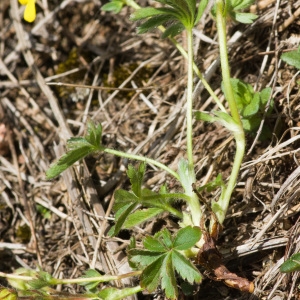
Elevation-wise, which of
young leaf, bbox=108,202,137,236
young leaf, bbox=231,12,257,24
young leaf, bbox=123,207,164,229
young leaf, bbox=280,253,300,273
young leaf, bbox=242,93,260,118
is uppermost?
young leaf, bbox=231,12,257,24

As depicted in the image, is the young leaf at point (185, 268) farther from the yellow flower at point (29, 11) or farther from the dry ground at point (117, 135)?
the yellow flower at point (29, 11)

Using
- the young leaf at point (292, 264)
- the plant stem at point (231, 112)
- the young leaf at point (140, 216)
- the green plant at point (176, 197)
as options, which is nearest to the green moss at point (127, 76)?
the green plant at point (176, 197)

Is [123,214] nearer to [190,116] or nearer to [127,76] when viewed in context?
[190,116]

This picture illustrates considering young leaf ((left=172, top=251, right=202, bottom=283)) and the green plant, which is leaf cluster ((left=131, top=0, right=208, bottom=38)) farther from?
young leaf ((left=172, top=251, right=202, bottom=283))

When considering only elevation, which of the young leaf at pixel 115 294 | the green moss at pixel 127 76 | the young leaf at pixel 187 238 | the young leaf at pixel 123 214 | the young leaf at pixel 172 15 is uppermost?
the young leaf at pixel 172 15

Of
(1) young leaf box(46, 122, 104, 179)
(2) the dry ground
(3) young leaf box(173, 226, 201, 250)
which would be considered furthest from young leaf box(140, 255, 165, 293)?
(1) young leaf box(46, 122, 104, 179)

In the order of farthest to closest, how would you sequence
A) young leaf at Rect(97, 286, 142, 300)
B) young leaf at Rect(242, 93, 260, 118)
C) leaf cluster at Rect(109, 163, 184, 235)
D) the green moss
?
the green moss < young leaf at Rect(242, 93, 260, 118) < young leaf at Rect(97, 286, 142, 300) < leaf cluster at Rect(109, 163, 184, 235)

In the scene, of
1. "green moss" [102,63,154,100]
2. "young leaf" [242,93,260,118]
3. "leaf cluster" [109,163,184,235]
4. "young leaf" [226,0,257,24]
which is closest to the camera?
"leaf cluster" [109,163,184,235]

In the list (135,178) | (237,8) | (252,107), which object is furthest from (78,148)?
(237,8)
